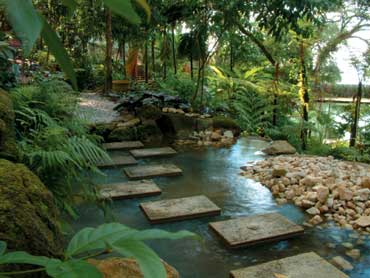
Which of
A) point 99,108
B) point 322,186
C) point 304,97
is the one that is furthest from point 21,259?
point 99,108

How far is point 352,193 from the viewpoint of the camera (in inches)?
107

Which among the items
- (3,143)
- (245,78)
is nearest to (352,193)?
(3,143)

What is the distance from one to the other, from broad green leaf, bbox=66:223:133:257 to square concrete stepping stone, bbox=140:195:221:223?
1.88 m

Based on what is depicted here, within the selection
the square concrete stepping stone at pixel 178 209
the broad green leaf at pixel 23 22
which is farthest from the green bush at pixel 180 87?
the broad green leaf at pixel 23 22

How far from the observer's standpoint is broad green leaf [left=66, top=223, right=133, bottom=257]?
470mm

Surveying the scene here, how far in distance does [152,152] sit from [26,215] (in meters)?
3.09

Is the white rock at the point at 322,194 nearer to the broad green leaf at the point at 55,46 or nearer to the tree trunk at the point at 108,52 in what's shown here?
the broad green leaf at the point at 55,46

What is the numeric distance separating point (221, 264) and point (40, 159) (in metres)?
1.14

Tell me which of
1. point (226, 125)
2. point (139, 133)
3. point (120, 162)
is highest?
point (226, 125)

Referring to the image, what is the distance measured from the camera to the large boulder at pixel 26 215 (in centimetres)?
92

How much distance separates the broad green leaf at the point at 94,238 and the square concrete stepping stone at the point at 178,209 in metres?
1.88

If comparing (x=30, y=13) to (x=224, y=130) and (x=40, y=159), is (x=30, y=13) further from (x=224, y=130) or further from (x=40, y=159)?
(x=224, y=130)

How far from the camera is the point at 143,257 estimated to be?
1.33 feet

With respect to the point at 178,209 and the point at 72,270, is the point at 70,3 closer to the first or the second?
the point at 72,270
